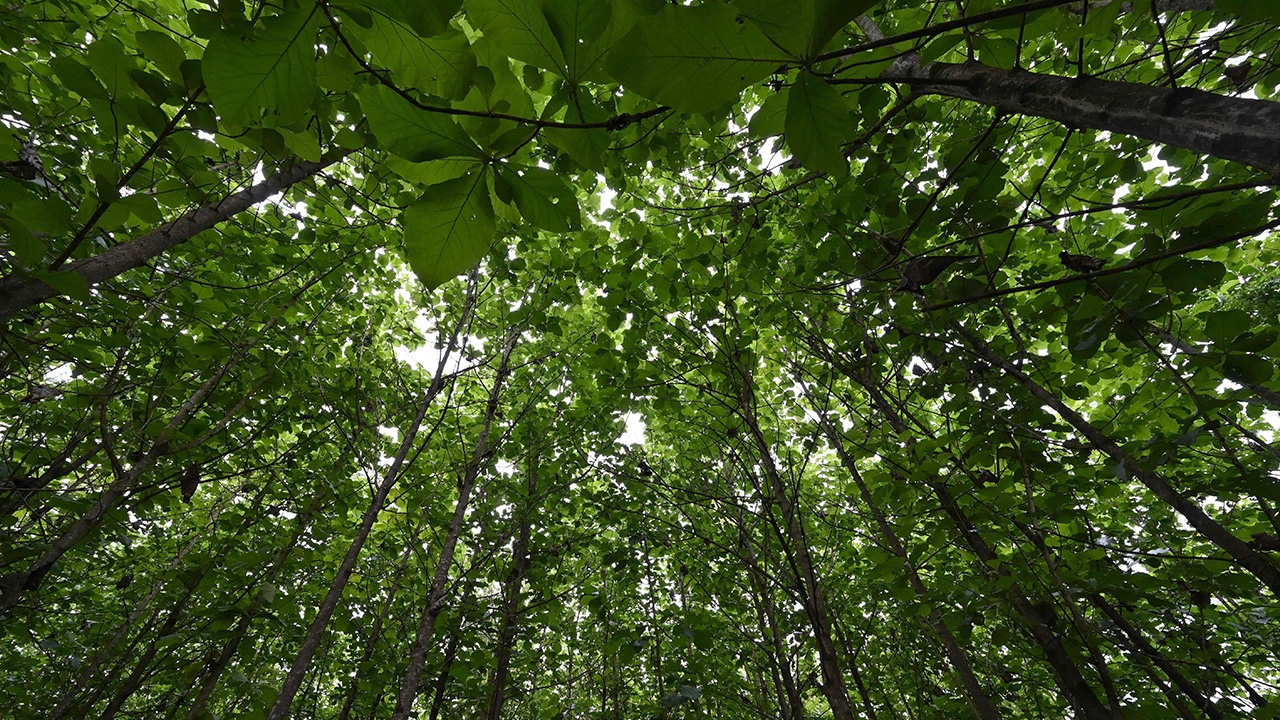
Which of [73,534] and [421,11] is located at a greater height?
[73,534]

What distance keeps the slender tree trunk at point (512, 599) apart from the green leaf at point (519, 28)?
3632 mm

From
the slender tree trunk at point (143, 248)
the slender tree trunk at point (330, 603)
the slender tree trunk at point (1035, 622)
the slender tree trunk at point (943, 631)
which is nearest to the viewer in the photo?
the slender tree trunk at point (143, 248)

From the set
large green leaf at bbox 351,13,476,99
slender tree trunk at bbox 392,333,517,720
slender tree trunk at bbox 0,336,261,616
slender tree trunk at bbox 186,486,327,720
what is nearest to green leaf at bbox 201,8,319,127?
large green leaf at bbox 351,13,476,99

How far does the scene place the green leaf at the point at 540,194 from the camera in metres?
0.86

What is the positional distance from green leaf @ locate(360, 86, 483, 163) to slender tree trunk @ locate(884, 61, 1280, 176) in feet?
3.12

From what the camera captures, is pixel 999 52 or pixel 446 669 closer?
pixel 999 52

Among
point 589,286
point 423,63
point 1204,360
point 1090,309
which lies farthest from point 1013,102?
point 589,286

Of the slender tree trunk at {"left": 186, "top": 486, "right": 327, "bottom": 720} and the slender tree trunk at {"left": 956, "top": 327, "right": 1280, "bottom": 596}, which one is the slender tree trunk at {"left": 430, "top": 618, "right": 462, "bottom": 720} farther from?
the slender tree trunk at {"left": 956, "top": 327, "right": 1280, "bottom": 596}

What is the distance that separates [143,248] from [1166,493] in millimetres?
4974

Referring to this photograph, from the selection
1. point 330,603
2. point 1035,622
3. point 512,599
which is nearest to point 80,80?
point 330,603

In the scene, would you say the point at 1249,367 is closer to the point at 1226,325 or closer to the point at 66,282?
the point at 1226,325

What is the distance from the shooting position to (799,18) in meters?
0.58

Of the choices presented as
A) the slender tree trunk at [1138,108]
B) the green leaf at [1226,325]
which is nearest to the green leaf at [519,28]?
the slender tree trunk at [1138,108]

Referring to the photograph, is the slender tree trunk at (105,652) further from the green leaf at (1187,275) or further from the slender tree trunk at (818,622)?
the green leaf at (1187,275)
